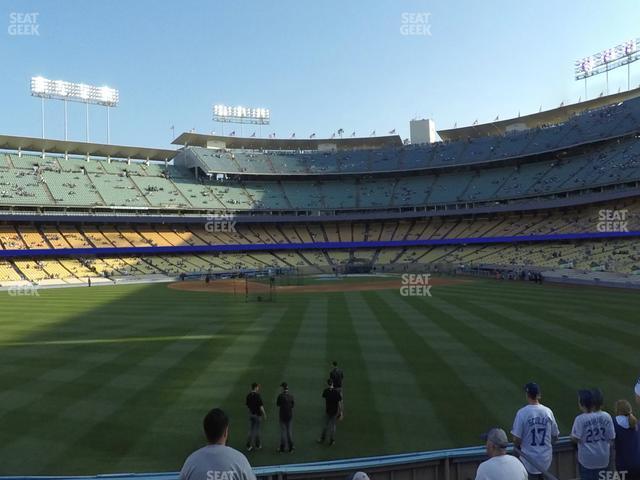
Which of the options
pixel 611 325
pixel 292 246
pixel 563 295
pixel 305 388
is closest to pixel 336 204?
pixel 292 246

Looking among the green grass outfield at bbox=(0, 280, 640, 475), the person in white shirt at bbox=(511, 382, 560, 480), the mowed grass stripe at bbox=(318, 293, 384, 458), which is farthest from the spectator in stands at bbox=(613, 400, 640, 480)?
the mowed grass stripe at bbox=(318, 293, 384, 458)

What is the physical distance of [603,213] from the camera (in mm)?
60531

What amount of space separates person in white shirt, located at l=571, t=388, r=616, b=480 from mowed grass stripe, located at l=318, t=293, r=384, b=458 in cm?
449

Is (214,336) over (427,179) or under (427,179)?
under

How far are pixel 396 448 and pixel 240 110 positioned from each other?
101 metres

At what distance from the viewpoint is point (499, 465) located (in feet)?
13.6

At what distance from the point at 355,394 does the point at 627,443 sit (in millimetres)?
7983

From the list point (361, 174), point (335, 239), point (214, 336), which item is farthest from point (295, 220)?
point (214, 336)

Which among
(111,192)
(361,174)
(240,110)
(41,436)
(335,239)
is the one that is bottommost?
(41,436)

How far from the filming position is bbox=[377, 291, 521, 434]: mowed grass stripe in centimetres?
1205

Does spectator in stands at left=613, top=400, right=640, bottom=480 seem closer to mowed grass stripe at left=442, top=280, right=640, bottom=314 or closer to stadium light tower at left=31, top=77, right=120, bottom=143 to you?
mowed grass stripe at left=442, top=280, right=640, bottom=314

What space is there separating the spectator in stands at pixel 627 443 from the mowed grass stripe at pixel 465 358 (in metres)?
4.38

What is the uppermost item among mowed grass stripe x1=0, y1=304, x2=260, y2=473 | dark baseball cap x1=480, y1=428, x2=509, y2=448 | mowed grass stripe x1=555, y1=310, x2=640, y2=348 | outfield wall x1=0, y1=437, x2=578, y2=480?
dark baseball cap x1=480, y1=428, x2=509, y2=448

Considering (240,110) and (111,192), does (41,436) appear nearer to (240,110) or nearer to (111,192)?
(111,192)
